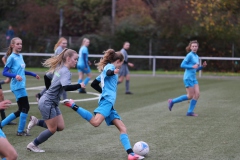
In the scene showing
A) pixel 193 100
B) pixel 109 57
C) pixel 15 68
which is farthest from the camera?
pixel 193 100

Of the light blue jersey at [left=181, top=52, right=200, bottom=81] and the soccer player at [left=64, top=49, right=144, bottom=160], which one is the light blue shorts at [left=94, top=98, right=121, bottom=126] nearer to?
the soccer player at [left=64, top=49, right=144, bottom=160]

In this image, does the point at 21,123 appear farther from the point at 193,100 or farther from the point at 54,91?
the point at 193,100

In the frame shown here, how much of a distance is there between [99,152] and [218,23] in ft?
80.6

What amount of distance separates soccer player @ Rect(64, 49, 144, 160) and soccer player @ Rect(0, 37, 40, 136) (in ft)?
7.05

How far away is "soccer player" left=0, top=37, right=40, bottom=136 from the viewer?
10.0 metres

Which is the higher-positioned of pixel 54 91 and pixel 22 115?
pixel 54 91

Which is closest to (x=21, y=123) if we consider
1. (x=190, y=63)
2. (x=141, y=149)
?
(x=141, y=149)

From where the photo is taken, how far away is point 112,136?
32.6 ft

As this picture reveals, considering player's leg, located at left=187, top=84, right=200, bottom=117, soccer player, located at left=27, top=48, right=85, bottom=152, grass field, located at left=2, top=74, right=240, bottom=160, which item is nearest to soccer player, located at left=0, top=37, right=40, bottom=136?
grass field, located at left=2, top=74, right=240, bottom=160

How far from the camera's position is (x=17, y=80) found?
10125 millimetres

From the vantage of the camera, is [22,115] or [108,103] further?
[22,115]

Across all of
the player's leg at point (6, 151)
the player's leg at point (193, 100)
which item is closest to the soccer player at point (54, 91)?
the player's leg at point (6, 151)

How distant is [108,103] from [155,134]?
7.30 ft

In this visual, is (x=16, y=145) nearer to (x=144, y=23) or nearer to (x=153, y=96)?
(x=153, y=96)
